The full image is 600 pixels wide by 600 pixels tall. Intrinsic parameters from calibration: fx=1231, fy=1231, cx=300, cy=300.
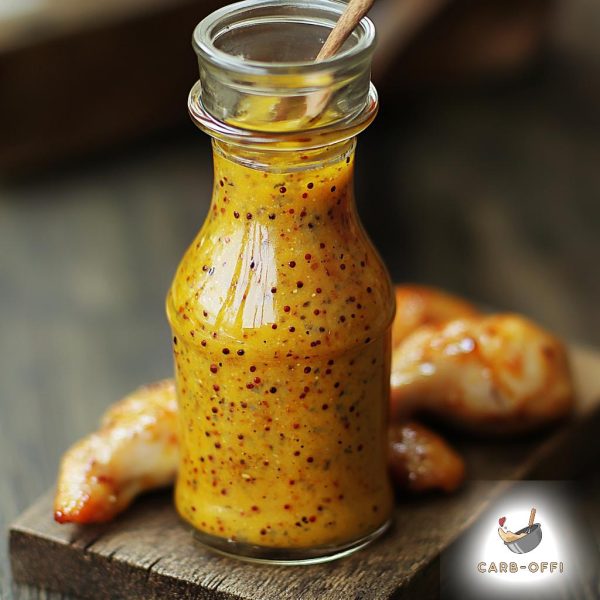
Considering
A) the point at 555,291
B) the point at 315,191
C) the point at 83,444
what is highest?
the point at 315,191

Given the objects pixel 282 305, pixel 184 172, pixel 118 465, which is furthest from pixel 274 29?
pixel 184 172

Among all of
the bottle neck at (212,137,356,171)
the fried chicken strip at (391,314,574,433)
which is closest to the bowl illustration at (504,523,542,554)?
the fried chicken strip at (391,314,574,433)

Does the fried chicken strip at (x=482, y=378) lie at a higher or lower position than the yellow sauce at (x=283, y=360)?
lower

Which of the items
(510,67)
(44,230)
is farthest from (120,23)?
(510,67)

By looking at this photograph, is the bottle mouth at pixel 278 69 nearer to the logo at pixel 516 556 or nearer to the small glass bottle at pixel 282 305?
the small glass bottle at pixel 282 305

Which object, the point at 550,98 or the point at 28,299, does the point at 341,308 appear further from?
the point at 550,98

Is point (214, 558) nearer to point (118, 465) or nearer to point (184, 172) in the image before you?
point (118, 465)

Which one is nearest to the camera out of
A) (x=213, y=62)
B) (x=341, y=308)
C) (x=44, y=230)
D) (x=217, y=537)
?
(x=213, y=62)

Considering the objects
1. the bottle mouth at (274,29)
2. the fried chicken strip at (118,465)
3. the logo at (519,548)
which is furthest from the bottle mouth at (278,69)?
the logo at (519,548)
